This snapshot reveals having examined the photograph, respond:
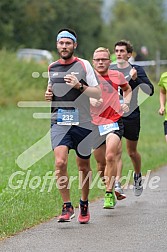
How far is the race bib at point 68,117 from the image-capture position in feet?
32.6

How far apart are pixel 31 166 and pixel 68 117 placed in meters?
5.11

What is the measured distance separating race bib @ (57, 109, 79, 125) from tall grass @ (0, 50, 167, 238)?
48.3 inches

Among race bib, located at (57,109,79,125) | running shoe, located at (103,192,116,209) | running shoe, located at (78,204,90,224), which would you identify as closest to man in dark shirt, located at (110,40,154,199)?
running shoe, located at (103,192,116,209)

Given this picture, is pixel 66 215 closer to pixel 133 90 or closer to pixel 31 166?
pixel 133 90

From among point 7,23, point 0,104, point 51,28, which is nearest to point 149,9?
point 51,28

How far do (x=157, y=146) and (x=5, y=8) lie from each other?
31.8 meters

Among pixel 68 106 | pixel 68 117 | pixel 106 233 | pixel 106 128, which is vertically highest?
pixel 68 106

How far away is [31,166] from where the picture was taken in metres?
15.0

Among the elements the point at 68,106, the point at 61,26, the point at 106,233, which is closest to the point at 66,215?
the point at 106,233

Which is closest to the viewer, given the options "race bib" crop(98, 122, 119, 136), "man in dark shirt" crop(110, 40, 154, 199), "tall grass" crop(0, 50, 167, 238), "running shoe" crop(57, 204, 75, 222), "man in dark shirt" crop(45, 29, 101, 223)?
"man in dark shirt" crop(45, 29, 101, 223)

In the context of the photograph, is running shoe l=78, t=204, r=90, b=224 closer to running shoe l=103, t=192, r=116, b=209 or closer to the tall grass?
the tall grass

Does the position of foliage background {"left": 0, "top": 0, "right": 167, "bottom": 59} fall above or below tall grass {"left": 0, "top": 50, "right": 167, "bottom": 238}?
above

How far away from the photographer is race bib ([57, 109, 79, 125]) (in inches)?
392

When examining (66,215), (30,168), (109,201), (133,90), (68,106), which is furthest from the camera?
(30,168)
